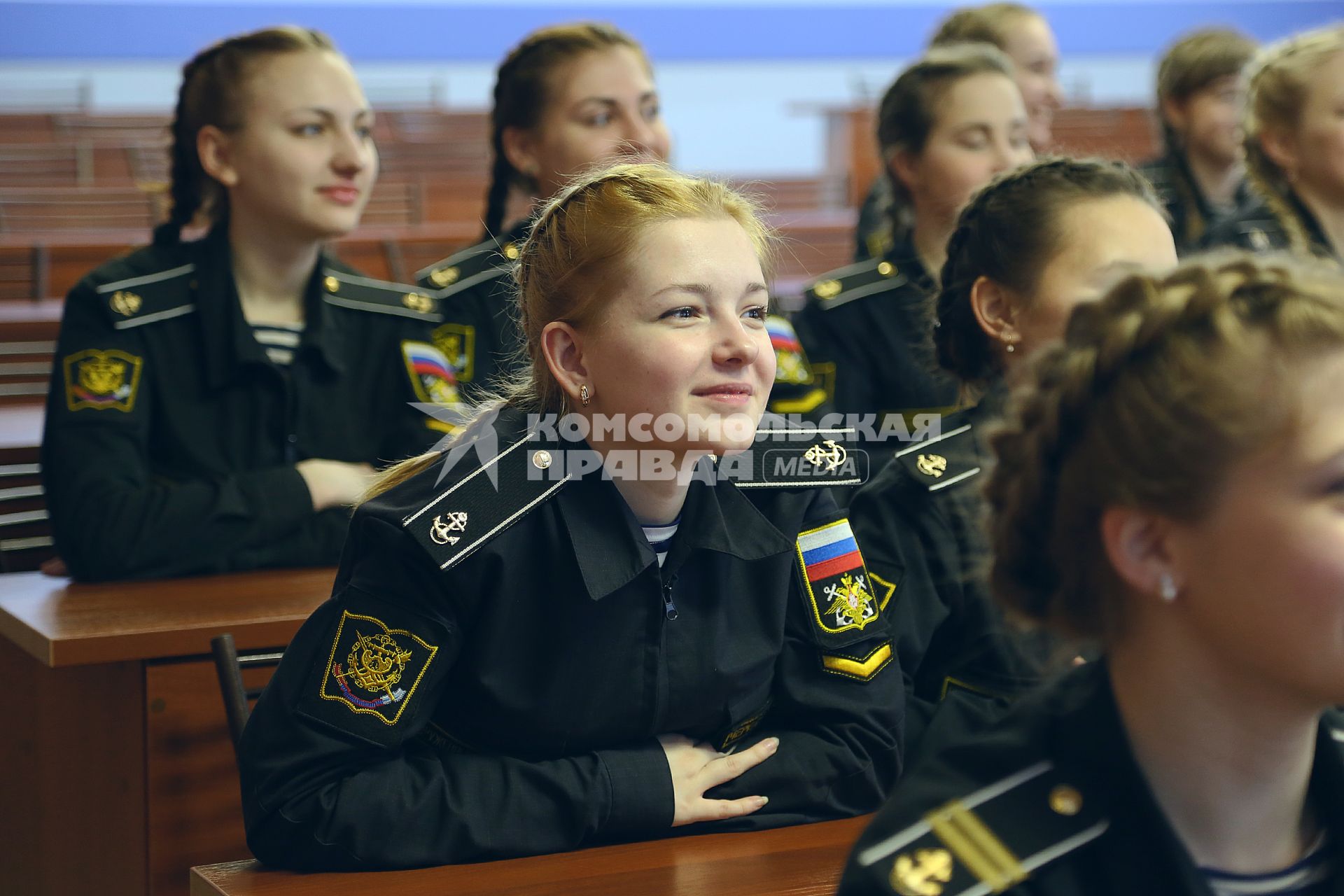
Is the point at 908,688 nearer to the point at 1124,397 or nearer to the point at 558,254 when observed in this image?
the point at 558,254

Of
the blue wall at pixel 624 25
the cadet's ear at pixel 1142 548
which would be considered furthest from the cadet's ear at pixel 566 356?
the blue wall at pixel 624 25

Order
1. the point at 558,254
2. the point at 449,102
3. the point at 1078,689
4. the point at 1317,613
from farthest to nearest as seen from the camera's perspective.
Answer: the point at 449,102 < the point at 558,254 < the point at 1078,689 < the point at 1317,613

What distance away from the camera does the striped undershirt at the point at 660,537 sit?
1.48 meters

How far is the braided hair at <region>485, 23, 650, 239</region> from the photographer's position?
2.90 metres

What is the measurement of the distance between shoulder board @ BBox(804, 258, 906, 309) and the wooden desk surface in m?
1.21

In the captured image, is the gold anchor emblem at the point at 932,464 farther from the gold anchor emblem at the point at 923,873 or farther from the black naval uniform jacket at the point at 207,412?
the black naval uniform jacket at the point at 207,412

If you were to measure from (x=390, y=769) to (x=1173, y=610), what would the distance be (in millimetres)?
768

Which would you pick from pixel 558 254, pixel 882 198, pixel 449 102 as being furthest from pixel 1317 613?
pixel 449 102

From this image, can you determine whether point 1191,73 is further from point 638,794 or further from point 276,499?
point 638,794

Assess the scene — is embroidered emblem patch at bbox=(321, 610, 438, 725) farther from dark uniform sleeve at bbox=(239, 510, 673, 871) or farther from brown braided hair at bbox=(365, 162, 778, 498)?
brown braided hair at bbox=(365, 162, 778, 498)

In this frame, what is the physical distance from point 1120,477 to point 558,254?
2.49 ft

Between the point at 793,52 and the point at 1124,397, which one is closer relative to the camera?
the point at 1124,397

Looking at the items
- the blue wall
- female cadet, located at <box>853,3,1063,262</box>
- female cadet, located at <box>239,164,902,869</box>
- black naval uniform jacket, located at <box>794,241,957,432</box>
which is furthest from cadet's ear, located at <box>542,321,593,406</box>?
the blue wall

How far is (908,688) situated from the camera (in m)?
1.66
